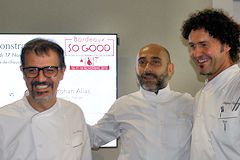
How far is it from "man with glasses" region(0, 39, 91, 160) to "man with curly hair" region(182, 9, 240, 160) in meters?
0.79

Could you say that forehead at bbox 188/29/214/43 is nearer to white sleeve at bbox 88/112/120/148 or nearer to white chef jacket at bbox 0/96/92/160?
white sleeve at bbox 88/112/120/148

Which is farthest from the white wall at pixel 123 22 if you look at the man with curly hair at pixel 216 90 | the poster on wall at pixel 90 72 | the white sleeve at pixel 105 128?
the man with curly hair at pixel 216 90

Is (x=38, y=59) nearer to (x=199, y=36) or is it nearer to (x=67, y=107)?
(x=67, y=107)

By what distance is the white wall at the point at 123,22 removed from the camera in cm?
250

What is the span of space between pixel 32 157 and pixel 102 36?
1400mm

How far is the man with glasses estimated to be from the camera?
1396mm

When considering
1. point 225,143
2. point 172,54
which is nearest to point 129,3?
point 172,54

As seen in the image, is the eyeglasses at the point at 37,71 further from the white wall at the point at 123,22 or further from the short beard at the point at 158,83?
the white wall at the point at 123,22

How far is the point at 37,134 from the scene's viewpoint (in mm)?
1436

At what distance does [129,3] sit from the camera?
101 inches

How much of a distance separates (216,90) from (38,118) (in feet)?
3.55

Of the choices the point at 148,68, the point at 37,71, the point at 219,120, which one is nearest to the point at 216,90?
the point at 219,120

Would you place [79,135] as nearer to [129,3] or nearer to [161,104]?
[161,104]

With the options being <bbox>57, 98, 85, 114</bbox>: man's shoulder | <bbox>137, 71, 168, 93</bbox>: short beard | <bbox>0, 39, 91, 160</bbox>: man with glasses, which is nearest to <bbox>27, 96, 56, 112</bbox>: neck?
<bbox>0, 39, 91, 160</bbox>: man with glasses
